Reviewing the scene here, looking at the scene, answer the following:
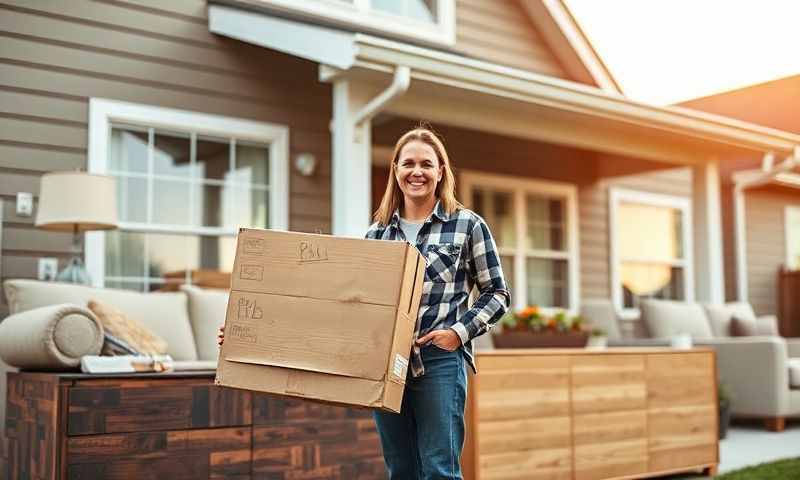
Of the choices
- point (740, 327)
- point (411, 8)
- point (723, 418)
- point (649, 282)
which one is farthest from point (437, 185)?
point (649, 282)

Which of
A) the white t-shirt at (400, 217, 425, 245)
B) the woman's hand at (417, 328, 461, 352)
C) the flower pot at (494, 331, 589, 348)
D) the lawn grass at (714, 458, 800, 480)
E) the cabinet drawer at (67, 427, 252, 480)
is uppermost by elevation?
the white t-shirt at (400, 217, 425, 245)

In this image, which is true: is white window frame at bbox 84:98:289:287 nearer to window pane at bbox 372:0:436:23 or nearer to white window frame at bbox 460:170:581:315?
window pane at bbox 372:0:436:23

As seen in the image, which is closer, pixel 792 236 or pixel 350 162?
pixel 350 162

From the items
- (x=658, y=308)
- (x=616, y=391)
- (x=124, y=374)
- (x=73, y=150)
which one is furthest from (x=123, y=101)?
(x=658, y=308)

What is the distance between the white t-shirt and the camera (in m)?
2.35

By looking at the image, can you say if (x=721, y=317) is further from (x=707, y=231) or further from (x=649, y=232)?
(x=649, y=232)

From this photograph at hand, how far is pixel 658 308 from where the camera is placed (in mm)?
7207

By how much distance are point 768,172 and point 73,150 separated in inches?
201

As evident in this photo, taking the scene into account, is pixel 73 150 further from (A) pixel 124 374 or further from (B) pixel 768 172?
(B) pixel 768 172

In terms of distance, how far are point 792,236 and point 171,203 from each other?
8.59 m

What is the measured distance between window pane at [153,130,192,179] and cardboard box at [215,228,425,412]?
3.22 m

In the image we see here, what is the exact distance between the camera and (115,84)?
507 cm

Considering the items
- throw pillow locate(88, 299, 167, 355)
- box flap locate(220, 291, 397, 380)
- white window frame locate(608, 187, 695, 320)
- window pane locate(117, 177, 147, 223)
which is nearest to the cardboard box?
box flap locate(220, 291, 397, 380)

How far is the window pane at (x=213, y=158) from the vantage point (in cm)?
539
